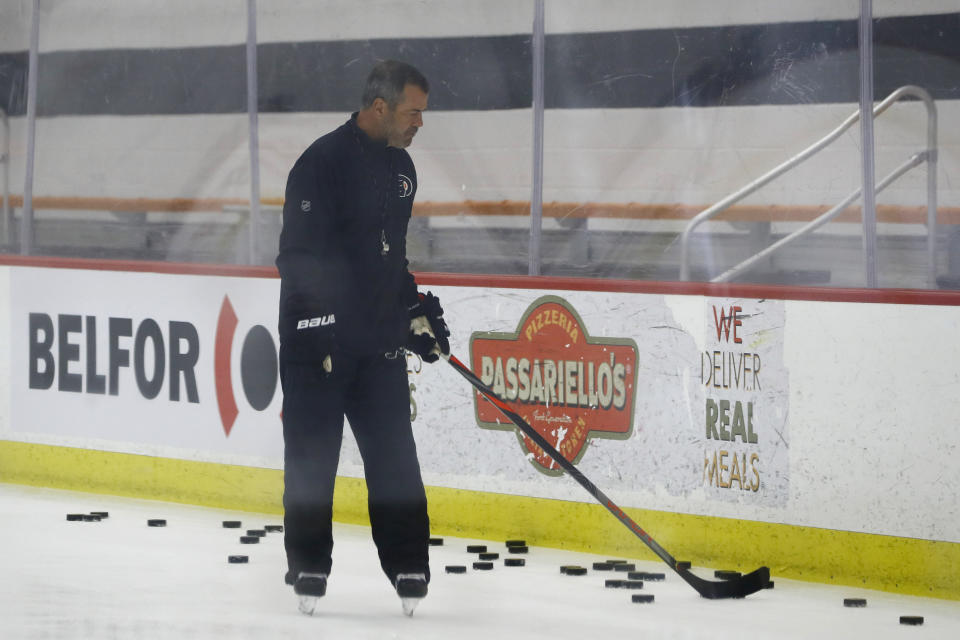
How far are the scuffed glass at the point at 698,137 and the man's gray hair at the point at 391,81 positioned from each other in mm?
1530

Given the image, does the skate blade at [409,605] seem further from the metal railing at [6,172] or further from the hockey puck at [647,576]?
the metal railing at [6,172]

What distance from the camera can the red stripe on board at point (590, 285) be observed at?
17.4 feet

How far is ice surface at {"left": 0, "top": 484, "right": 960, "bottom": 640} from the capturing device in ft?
15.2

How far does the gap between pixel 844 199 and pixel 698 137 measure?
601mm

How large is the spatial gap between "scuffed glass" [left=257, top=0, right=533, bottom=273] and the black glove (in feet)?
4.75

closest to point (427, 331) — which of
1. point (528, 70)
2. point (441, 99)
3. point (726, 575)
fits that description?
point (726, 575)

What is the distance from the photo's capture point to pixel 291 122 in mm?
6898

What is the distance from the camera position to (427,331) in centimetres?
485

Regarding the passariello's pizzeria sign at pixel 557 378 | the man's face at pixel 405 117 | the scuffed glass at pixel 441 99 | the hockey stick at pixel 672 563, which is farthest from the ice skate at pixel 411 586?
the scuffed glass at pixel 441 99

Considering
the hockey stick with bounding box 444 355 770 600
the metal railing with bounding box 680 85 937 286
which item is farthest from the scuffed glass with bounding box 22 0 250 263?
the hockey stick with bounding box 444 355 770 600

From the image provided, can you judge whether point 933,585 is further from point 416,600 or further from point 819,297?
point 416,600

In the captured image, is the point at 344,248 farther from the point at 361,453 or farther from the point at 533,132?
the point at 533,132

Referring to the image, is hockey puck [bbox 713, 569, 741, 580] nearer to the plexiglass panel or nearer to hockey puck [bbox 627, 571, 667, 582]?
hockey puck [bbox 627, 571, 667, 582]

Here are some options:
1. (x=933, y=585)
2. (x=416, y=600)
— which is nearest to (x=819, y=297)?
(x=933, y=585)
